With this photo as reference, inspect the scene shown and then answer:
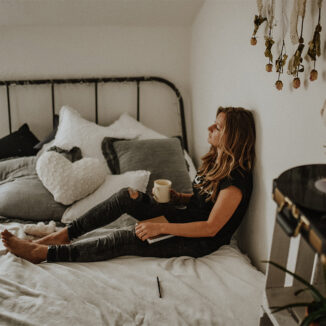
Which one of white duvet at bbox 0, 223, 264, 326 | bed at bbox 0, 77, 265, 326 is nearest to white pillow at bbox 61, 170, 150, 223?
bed at bbox 0, 77, 265, 326

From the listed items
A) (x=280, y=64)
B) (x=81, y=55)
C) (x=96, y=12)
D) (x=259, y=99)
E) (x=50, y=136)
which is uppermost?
(x=96, y=12)

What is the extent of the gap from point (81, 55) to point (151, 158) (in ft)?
3.26

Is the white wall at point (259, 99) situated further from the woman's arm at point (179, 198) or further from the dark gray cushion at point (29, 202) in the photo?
the dark gray cushion at point (29, 202)

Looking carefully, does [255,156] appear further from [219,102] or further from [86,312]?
[86,312]

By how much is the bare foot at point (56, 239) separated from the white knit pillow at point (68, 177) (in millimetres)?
245

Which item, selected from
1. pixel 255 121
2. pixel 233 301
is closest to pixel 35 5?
pixel 255 121

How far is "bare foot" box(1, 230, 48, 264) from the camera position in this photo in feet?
4.91

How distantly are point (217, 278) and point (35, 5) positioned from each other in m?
1.94

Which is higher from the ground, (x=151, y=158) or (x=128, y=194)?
(x=151, y=158)

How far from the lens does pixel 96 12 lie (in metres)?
2.41

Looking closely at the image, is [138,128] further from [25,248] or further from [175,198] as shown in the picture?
[25,248]

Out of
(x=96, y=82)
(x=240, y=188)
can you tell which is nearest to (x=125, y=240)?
(x=240, y=188)

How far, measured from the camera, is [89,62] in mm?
2627

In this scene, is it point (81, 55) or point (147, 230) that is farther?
point (81, 55)
